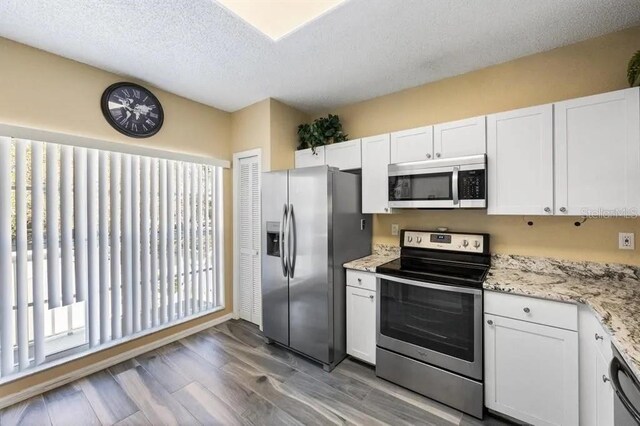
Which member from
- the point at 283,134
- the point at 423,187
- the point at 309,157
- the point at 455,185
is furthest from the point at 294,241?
the point at 455,185

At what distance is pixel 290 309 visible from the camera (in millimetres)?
2631

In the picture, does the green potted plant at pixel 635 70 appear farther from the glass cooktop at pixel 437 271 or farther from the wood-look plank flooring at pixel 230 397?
the wood-look plank flooring at pixel 230 397

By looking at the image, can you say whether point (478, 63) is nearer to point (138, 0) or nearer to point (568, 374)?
point (568, 374)

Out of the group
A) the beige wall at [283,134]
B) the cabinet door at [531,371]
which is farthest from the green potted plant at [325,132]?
the cabinet door at [531,371]

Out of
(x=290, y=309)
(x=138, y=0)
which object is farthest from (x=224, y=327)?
(x=138, y=0)

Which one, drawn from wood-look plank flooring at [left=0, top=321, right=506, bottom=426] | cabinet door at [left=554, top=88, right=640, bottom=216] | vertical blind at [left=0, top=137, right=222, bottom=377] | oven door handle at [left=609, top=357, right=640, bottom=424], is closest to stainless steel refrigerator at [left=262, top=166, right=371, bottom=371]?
wood-look plank flooring at [left=0, top=321, right=506, bottom=426]

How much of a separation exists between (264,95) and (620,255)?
334cm

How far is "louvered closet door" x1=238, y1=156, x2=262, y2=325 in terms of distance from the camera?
128 inches

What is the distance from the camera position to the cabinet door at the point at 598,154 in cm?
162

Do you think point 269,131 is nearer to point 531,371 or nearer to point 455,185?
point 455,185

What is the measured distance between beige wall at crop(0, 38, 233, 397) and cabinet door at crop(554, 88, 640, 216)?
3.40m

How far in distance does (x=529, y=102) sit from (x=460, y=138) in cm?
63

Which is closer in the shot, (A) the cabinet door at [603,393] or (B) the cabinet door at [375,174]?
(A) the cabinet door at [603,393]

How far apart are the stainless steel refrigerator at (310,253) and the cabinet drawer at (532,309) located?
3.91ft
